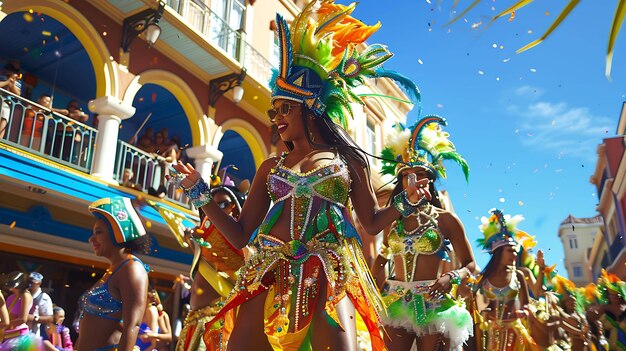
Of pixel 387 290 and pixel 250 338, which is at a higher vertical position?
pixel 387 290

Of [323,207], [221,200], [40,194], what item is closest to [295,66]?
[323,207]

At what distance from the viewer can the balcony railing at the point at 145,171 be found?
11234mm

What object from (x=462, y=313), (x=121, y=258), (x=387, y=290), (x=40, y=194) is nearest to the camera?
(x=121, y=258)

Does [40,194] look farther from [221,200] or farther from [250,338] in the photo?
[250,338]

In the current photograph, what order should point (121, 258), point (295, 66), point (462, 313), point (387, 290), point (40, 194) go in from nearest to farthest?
point (295, 66), point (121, 258), point (462, 313), point (387, 290), point (40, 194)

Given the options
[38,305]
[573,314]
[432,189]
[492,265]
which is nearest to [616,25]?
[432,189]

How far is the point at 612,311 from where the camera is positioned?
7.38m

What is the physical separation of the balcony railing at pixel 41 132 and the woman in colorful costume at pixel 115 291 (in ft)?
19.8

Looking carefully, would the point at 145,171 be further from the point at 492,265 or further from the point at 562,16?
the point at 562,16

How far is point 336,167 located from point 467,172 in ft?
9.97

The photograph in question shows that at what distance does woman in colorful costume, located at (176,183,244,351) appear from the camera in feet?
14.9

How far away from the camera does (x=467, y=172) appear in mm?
5441

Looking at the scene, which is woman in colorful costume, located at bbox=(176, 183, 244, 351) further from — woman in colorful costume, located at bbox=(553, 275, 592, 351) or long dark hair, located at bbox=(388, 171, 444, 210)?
woman in colorful costume, located at bbox=(553, 275, 592, 351)

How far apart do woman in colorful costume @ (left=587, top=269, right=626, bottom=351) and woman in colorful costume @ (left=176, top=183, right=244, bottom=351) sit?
5.37m
